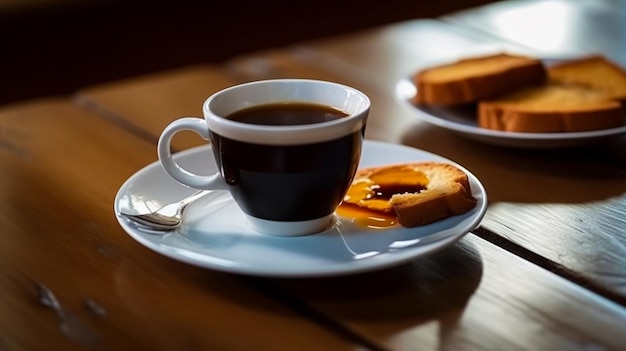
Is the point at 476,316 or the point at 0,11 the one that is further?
the point at 0,11

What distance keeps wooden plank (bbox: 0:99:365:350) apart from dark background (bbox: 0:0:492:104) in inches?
65.7

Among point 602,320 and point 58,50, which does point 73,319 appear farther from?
point 58,50

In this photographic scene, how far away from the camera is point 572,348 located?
1.96 ft

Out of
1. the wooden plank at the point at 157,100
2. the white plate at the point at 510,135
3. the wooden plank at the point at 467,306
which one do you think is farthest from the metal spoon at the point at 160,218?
the white plate at the point at 510,135

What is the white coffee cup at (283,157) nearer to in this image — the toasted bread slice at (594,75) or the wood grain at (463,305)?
the wood grain at (463,305)

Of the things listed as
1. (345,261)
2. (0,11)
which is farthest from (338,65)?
(0,11)

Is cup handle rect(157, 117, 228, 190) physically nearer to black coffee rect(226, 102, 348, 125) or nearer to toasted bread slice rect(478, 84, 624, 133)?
black coffee rect(226, 102, 348, 125)

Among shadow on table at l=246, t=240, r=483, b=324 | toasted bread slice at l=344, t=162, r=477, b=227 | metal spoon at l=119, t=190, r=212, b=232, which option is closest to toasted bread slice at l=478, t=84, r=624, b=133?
toasted bread slice at l=344, t=162, r=477, b=227

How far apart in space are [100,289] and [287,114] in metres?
0.22

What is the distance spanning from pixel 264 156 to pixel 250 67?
1.98ft

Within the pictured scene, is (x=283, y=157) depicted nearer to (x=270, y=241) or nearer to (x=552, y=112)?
(x=270, y=241)

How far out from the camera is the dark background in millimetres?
2492

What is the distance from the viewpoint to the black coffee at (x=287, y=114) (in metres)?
0.75

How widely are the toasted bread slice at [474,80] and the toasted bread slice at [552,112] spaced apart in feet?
0.06
